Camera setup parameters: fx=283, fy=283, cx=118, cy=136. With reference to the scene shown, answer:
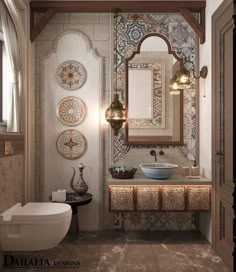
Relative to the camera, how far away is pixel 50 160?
3.35 meters

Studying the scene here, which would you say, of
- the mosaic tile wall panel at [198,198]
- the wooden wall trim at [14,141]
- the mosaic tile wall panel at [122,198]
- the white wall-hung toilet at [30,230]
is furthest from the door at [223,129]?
the wooden wall trim at [14,141]

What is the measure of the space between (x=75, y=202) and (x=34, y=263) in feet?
2.23

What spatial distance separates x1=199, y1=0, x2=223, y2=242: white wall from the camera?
2941mm

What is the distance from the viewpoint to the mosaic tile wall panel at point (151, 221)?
3.35 m

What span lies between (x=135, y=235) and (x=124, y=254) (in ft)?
1.76

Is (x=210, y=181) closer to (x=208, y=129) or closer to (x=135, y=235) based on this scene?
(x=208, y=129)

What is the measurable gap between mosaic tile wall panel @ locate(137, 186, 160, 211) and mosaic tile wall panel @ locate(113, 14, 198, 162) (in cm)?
61

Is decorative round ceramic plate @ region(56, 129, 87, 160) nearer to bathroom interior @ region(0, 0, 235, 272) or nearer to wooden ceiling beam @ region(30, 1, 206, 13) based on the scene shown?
bathroom interior @ region(0, 0, 235, 272)

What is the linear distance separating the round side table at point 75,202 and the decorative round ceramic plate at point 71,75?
124 cm

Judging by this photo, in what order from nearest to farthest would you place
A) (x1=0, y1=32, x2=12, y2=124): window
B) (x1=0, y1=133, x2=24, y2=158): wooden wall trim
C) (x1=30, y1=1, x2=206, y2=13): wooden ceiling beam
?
(x1=0, y1=133, x2=24, y2=158): wooden wall trim < (x1=0, y1=32, x2=12, y2=124): window < (x1=30, y1=1, x2=206, y2=13): wooden ceiling beam

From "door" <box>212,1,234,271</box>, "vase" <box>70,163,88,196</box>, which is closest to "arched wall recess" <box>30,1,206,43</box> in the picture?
"door" <box>212,1,234,271</box>

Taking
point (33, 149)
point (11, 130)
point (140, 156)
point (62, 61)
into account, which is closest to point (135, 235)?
point (140, 156)

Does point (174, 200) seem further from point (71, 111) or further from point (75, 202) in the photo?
point (71, 111)

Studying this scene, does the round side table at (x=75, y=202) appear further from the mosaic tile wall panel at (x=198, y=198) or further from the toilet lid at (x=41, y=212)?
the mosaic tile wall panel at (x=198, y=198)
